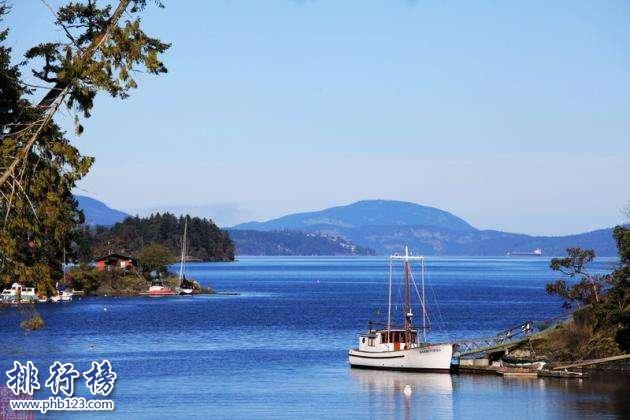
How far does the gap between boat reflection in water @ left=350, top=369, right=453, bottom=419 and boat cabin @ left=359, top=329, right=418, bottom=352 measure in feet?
5.25

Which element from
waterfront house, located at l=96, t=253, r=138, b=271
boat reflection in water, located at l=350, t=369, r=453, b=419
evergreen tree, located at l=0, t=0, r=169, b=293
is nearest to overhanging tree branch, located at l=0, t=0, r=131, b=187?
evergreen tree, located at l=0, t=0, r=169, b=293

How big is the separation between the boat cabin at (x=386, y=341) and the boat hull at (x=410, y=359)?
→ 60cm

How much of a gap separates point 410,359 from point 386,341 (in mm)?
2598

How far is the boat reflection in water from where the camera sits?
171ft

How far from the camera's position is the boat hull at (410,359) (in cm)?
6419

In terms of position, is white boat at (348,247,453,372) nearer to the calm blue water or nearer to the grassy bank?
the calm blue water

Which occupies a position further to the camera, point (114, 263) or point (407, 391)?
point (114, 263)

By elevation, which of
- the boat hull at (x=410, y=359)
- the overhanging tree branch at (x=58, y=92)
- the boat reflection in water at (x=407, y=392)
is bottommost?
the boat reflection in water at (x=407, y=392)

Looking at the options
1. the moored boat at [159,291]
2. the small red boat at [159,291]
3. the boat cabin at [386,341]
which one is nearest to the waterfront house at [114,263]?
the moored boat at [159,291]

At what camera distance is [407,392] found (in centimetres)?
5694

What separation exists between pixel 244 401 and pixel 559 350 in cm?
2252

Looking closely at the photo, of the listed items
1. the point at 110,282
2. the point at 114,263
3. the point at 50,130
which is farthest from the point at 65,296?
the point at 50,130

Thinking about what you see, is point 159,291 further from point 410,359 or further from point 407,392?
point 407,392

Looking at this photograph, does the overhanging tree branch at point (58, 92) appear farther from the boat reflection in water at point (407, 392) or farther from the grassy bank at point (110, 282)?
the grassy bank at point (110, 282)
